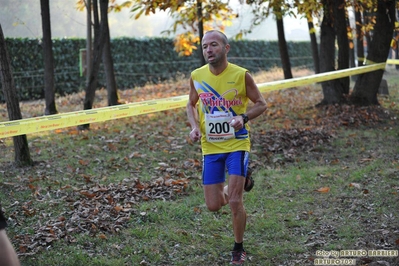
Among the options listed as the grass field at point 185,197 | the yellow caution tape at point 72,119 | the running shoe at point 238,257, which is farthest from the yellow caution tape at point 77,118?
the running shoe at point 238,257

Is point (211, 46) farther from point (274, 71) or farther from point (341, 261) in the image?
point (274, 71)

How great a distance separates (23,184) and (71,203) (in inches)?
50.8

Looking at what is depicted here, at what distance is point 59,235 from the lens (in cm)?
663

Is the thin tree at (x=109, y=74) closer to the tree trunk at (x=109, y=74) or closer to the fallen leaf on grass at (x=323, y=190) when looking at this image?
Answer: the tree trunk at (x=109, y=74)

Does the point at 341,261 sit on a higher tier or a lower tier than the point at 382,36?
lower

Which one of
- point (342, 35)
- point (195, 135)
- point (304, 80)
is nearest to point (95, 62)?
point (304, 80)

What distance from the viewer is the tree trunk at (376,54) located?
15.4 metres

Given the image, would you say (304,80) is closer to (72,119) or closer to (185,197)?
(185,197)

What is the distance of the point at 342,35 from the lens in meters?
16.4

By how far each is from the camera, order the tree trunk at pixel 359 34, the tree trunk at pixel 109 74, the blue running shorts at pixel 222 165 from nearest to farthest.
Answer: the blue running shorts at pixel 222 165, the tree trunk at pixel 109 74, the tree trunk at pixel 359 34

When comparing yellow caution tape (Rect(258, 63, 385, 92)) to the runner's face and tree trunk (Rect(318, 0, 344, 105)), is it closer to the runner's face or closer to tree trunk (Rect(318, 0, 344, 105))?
tree trunk (Rect(318, 0, 344, 105))

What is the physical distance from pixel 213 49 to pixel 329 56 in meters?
11.2

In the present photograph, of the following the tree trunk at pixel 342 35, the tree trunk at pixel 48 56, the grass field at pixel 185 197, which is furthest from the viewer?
the tree trunk at pixel 342 35

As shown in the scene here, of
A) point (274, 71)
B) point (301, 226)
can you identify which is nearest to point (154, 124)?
point (301, 226)
